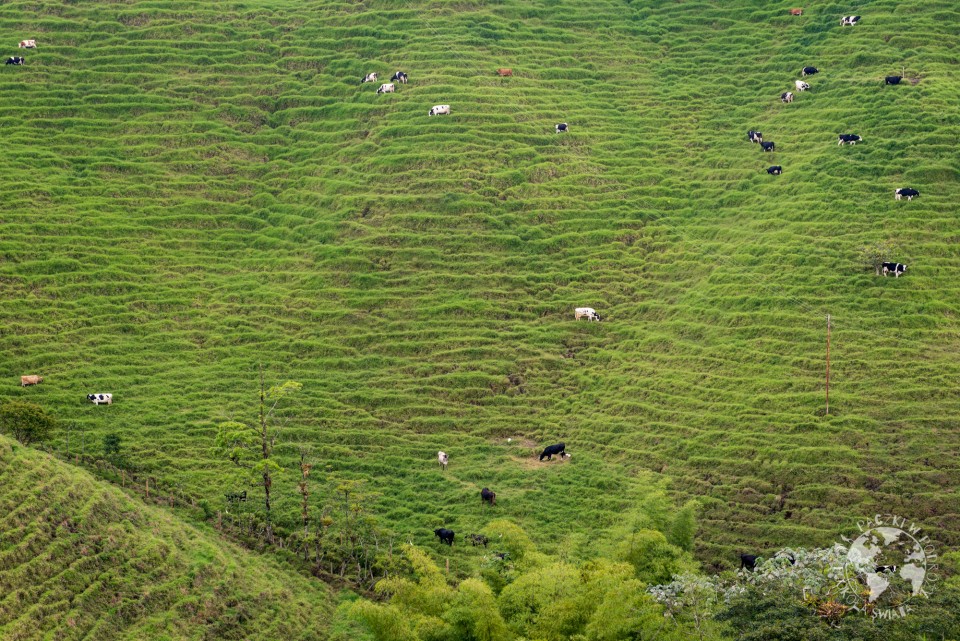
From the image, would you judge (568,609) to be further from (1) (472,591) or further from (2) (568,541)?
(2) (568,541)

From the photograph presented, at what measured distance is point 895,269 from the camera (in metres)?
46.4

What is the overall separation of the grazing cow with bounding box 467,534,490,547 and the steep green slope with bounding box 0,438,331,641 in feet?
18.3

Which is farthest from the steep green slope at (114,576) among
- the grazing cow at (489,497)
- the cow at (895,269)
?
the cow at (895,269)

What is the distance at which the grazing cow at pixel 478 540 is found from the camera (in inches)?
1490

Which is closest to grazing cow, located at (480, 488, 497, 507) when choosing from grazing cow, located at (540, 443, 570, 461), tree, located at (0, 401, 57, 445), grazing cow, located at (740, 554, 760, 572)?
grazing cow, located at (540, 443, 570, 461)

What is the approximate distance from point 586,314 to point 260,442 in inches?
650

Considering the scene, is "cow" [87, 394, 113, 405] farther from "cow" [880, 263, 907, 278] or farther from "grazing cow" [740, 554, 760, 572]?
"cow" [880, 263, 907, 278]

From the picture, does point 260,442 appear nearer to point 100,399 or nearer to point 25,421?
point 100,399

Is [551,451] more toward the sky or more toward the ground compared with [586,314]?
more toward the ground

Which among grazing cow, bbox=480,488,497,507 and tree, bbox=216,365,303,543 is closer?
tree, bbox=216,365,303,543

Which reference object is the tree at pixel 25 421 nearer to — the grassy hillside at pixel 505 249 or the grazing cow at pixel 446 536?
the grassy hillside at pixel 505 249

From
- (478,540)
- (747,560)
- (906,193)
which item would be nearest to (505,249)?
(906,193)

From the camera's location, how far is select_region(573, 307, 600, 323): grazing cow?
5044 centimetres

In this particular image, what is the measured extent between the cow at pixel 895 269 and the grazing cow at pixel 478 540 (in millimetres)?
21377
